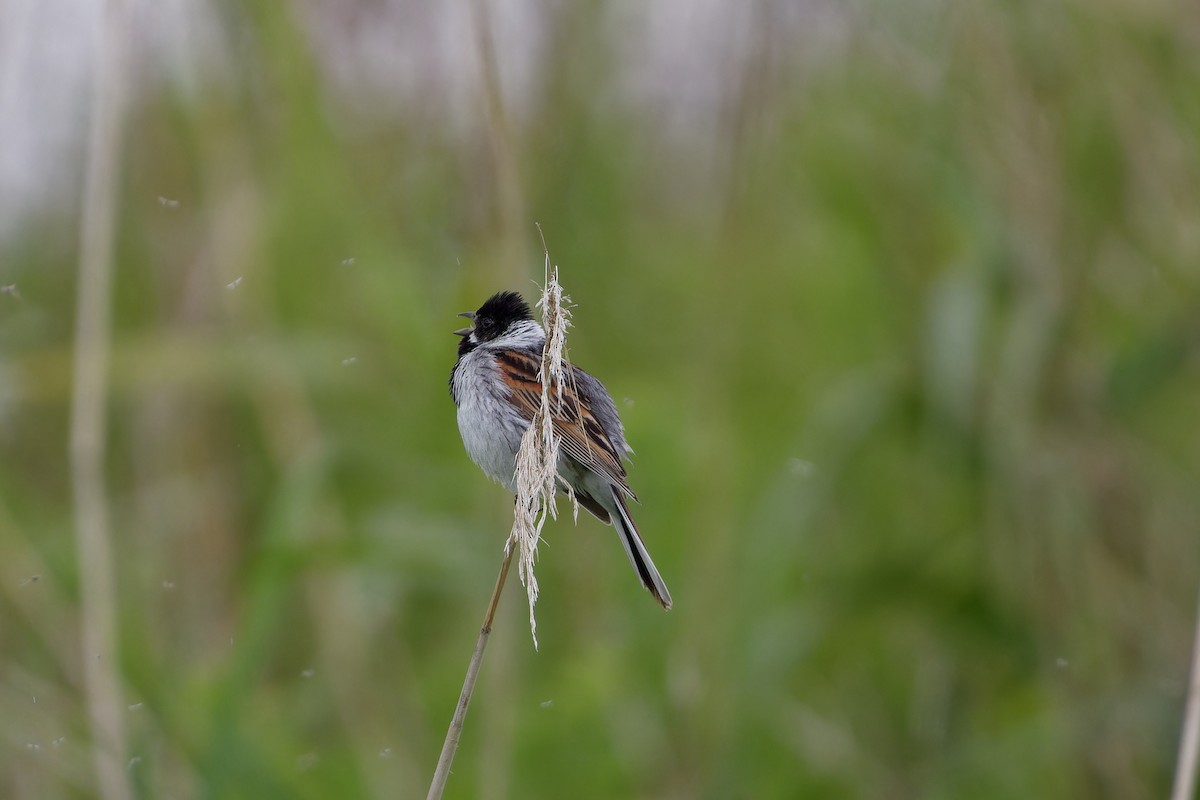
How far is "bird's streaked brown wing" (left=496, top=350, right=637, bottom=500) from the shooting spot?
5.65 feet

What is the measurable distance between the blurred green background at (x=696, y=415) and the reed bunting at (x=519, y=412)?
39cm

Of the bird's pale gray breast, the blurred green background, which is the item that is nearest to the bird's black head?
the bird's pale gray breast

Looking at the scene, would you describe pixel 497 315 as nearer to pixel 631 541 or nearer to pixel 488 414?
pixel 488 414

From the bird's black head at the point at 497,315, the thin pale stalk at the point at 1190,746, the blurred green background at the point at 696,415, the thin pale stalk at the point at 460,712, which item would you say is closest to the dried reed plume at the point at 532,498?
the thin pale stalk at the point at 460,712

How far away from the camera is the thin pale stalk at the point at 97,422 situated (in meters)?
1.98

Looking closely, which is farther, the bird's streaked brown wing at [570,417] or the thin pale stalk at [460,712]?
the bird's streaked brown wing at [570,417]

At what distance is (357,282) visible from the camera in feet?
10.3

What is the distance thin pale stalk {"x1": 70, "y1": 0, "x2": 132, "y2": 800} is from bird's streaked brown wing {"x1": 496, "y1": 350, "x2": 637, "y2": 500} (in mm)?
711

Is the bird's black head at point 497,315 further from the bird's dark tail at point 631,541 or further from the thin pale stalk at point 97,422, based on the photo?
the thin pale stalk at point 97,422

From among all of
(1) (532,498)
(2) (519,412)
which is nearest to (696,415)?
(2) (519,412)

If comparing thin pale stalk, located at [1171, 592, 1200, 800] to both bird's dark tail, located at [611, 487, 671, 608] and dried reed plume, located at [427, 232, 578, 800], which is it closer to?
bird's dark tail, located at [611, 487, 671, 608]

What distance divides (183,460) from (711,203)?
5.16 ft

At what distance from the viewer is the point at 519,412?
75.2 inches

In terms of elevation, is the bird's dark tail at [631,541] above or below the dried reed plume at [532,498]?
below
